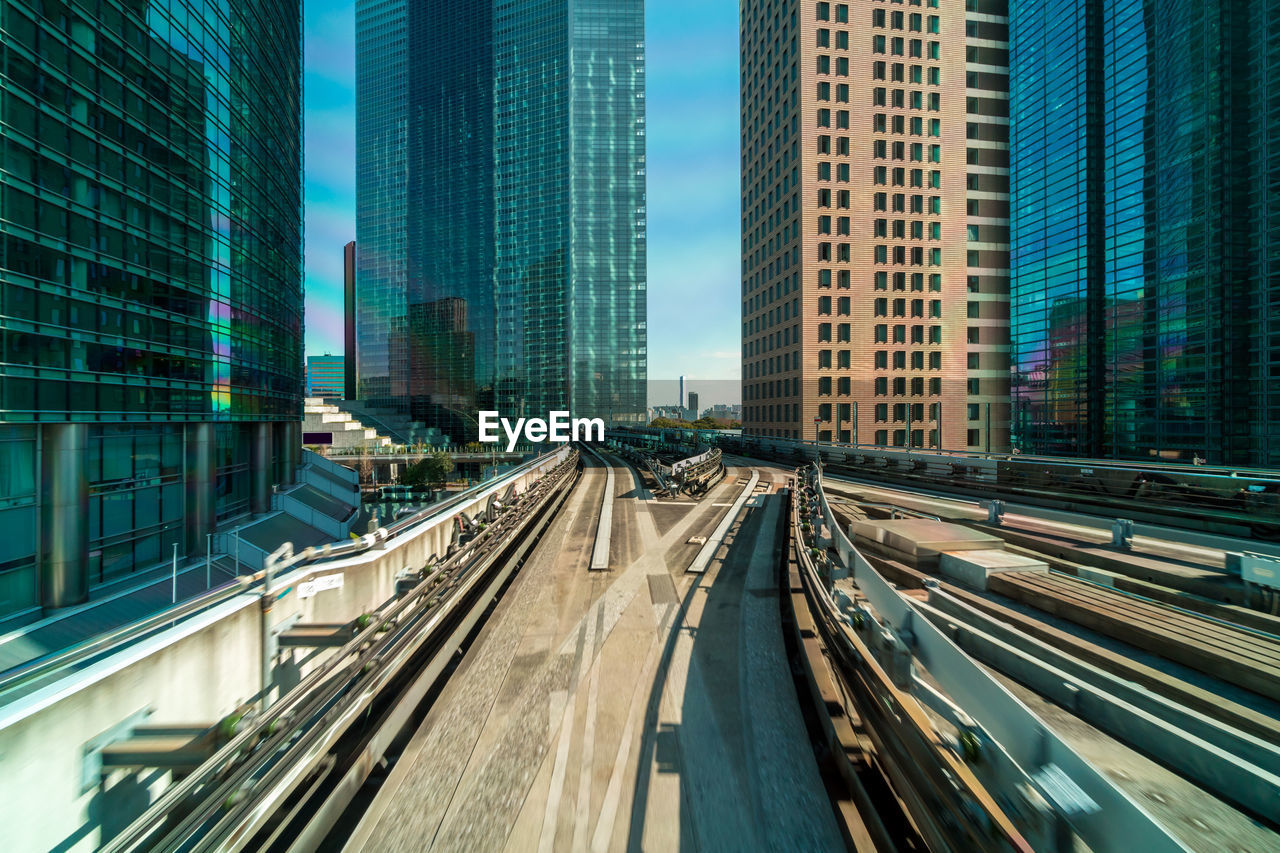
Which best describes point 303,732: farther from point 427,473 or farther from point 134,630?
point 427,473

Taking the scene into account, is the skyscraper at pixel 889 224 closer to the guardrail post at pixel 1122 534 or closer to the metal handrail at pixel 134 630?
the guardrail post at pixel 1122 534

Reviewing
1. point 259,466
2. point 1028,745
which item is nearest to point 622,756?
point 1028,745

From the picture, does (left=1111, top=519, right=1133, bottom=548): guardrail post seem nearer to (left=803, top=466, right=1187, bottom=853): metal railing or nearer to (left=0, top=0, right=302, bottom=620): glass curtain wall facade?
(left=803, top=466, right=1187, bottom=853): metal railing

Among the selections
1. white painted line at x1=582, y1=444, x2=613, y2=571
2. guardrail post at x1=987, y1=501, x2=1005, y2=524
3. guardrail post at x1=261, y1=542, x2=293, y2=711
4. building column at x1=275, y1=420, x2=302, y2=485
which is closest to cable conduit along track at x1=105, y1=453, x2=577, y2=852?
guardrail post at x1=261, y1=542, x2=293, y2=711

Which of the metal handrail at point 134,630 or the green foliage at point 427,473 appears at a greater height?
the metal handrail at point 134,630

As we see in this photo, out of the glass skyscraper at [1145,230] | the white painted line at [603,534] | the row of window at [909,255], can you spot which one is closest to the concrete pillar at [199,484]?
the white painted line at [603,534]
